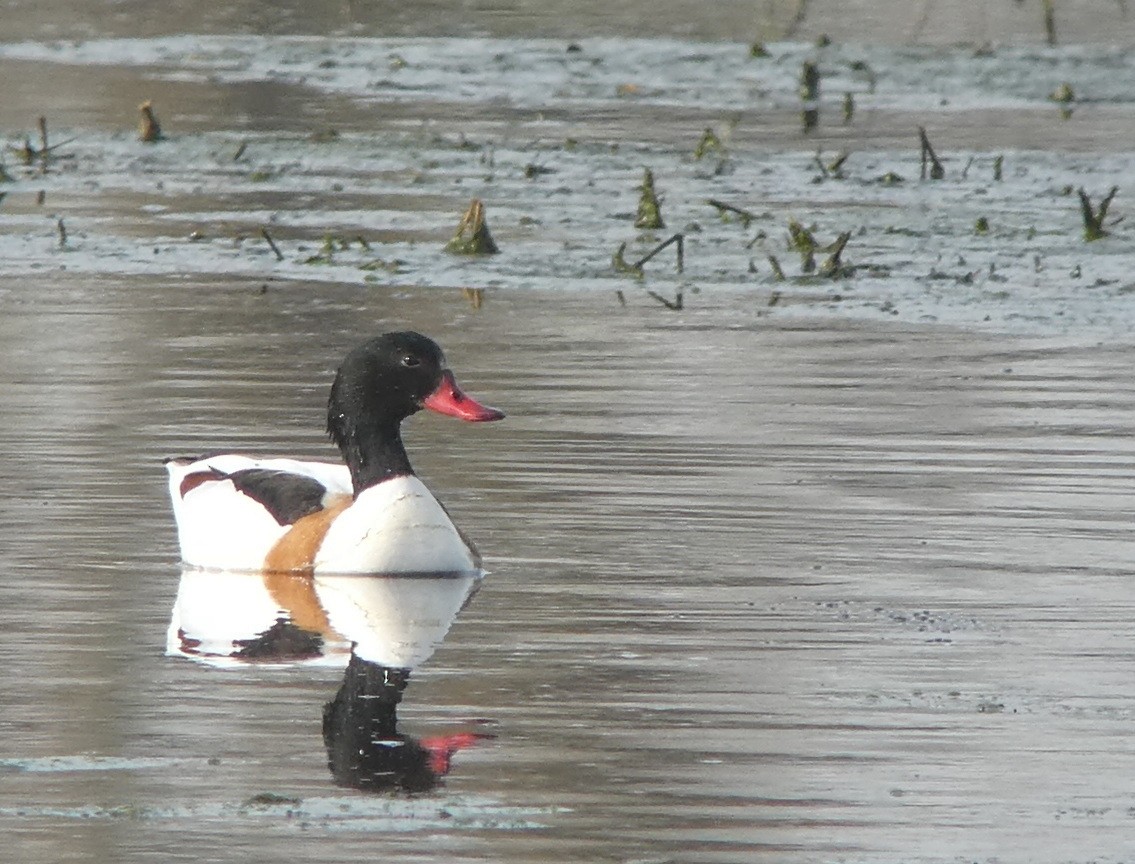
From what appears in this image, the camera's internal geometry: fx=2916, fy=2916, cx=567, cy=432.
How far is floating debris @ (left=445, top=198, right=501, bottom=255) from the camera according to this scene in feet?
57.5

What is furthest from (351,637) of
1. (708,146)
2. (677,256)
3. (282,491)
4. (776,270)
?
(708,146)

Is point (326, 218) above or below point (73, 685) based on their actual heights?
below

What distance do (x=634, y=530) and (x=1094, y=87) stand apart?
1665 centimetres

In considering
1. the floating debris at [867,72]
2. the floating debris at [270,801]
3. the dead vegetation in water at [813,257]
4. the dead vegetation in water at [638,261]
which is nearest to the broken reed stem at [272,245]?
the dead vegetation in water at [638,261]

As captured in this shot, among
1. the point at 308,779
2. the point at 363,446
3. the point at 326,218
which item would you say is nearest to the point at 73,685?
the point at 308,779

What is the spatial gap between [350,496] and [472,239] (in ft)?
23.3

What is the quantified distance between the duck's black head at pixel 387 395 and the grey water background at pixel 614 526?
1.62ft

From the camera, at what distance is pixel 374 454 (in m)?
10.6

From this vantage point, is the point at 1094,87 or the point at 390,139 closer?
the point at 390,139

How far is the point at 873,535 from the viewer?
33.5 ft

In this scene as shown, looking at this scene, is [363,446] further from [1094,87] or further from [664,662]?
[1094,87]

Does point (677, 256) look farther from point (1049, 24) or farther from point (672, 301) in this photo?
point (1049, 24)

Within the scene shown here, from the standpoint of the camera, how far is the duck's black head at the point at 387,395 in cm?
1059

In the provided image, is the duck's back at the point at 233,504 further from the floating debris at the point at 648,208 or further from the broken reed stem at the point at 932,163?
the broken reed stem at the point at 932,163
